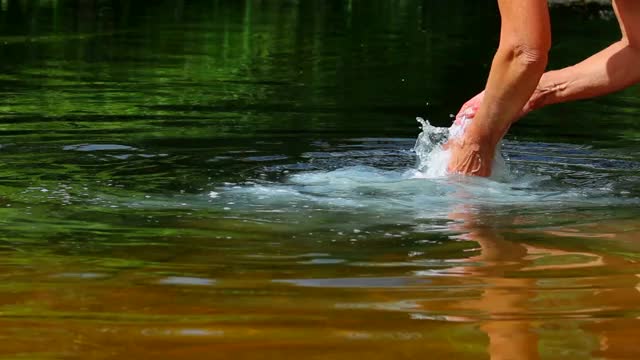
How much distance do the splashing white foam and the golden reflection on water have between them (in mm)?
1727

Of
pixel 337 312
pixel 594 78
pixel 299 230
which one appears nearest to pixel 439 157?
pixel 594 78

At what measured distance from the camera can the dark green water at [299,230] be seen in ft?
9.42

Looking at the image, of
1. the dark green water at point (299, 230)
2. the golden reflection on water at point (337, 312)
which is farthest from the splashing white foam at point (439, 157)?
the golden reflection on water at point (337, 312)

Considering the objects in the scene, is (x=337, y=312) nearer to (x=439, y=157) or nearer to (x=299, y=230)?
(x=299, y=230)

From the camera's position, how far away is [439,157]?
5.76 m

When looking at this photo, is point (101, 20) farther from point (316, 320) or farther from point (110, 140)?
point (316, 320)

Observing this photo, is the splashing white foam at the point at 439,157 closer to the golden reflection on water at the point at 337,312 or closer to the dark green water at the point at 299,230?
the dark green water at the point at 299,230

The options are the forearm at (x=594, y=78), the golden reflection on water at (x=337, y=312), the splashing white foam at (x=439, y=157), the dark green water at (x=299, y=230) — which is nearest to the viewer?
the golden reflection on water at (x=337, y=312)

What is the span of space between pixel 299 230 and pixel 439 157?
5.22 ft

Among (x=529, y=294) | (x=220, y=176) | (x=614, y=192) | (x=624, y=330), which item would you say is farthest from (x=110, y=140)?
(x=624, y=330)

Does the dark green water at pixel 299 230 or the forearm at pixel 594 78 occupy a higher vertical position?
the forearm at pixel 594 78

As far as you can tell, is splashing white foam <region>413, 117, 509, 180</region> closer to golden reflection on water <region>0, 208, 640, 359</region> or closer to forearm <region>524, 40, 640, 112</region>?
forearm <region>524, 40, 640, 112</region>

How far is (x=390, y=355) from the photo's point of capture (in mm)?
2682

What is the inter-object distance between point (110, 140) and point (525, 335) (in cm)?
440
